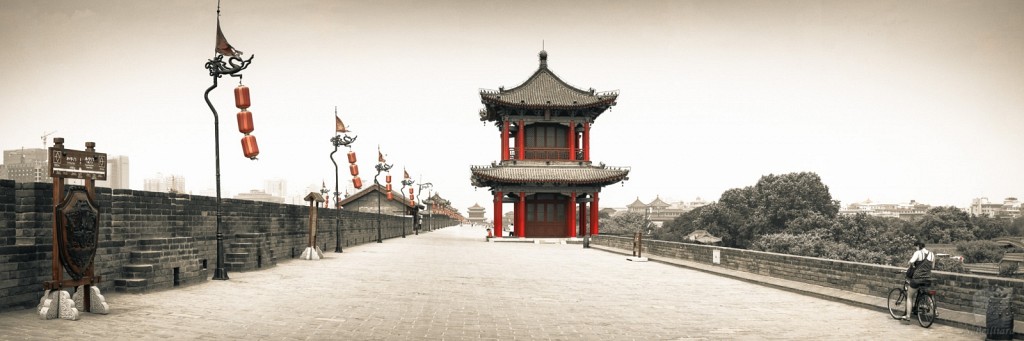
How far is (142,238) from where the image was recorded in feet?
40.1

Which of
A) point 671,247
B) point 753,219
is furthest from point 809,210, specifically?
point 671,247

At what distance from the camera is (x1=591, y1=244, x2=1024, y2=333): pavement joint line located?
8.89 m

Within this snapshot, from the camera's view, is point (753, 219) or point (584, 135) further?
point (753, 219)

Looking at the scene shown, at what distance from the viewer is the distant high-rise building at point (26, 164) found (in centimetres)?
2550

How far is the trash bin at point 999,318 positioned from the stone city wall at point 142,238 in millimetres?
12382

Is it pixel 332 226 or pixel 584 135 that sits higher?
pixel 584 135

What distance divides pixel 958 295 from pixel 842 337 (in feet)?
9.19

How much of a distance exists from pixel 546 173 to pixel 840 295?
100ft

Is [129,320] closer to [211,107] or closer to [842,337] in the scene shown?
[211,107]

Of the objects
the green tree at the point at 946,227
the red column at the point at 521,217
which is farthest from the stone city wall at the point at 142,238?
the green tree at the point at 946,227

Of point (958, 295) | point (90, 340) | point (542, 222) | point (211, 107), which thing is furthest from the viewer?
point (542, 222)

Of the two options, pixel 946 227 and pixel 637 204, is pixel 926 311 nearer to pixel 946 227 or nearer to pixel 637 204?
pixel 946 227

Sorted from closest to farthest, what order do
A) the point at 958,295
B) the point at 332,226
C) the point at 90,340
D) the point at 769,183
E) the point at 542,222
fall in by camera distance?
the point at 90,340 → the point at 958,295 → the point at 332,226 → the point at 542,222 → the point at 769,183

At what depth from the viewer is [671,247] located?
23.7 meters
